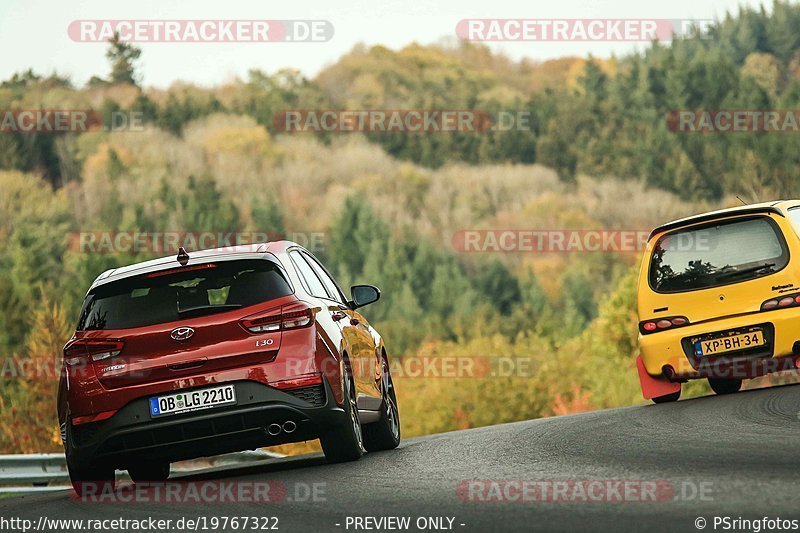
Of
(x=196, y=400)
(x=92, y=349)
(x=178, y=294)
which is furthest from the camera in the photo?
(x=178, y=294)

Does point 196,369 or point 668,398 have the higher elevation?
point 196,369

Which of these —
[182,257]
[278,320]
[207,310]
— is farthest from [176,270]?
[278,320]

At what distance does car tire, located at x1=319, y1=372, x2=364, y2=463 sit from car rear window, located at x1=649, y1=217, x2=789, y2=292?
15.7ft

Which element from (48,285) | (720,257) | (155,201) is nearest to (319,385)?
(720,257)

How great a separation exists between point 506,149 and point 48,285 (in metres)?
86.6

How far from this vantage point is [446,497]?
7.82 m

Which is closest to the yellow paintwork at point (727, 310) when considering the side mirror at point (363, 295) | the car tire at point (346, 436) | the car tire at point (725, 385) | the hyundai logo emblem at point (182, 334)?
the car tire at point (725, 385)

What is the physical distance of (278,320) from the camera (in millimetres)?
9844

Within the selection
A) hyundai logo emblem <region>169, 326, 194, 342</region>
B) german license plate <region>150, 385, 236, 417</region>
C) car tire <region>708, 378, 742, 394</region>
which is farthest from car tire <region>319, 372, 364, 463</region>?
car tire <region>708, 378, 742, 394</region>

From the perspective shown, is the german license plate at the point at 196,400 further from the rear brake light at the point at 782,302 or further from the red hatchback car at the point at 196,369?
the rear brake light at the point at 782,302

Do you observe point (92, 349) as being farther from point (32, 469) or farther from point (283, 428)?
point (32, 469)

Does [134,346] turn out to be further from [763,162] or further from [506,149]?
[506,149]

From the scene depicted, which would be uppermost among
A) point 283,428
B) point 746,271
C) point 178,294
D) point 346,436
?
point 178,294

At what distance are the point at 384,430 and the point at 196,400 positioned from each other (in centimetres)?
285
